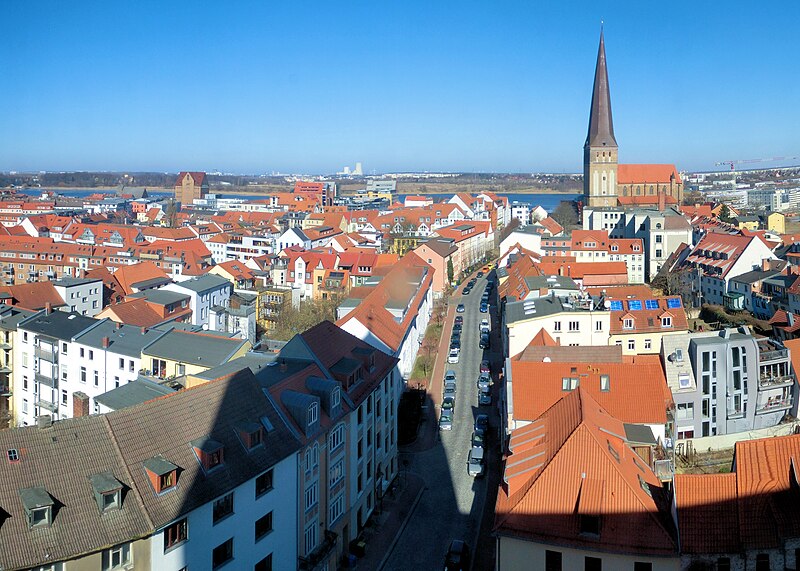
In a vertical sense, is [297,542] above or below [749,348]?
below

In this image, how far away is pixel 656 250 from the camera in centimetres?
3378

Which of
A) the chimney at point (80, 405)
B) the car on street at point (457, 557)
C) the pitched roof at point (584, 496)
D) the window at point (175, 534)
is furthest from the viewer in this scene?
the chimney at point (80, 405)

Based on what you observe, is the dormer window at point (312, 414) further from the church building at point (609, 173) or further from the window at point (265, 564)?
the church building at point (609, 173)

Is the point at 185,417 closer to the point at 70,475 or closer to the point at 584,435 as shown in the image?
the point at 70,475

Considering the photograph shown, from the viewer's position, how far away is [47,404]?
18359mm

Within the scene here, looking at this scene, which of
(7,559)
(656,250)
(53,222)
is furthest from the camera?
(53,222)

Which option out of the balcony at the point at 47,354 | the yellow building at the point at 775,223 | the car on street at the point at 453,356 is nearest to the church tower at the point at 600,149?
the yellow building at the point at 775,223

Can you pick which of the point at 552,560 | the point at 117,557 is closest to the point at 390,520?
the point at 552,560

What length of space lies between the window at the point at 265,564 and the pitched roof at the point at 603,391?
5.19 m

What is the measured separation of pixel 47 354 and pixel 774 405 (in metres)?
16.2

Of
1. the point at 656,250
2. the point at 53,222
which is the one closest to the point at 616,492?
the point at 656,250

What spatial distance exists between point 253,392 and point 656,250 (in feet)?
89.4

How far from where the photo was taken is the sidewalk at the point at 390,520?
452 inches

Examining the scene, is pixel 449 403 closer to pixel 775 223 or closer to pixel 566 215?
pixel 775 223
